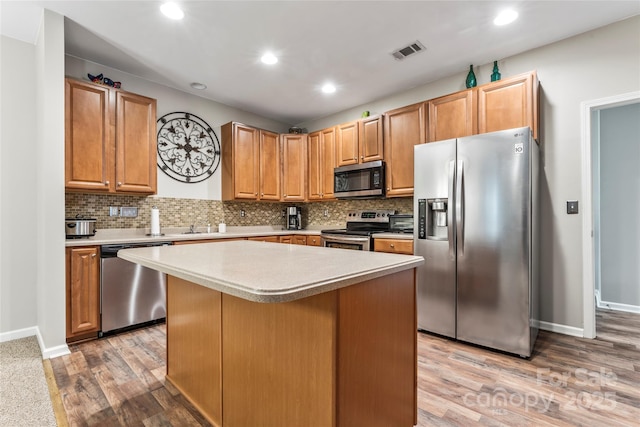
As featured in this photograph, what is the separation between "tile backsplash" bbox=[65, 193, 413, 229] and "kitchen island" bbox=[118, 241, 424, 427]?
1937mm

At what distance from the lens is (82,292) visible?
8.56ft

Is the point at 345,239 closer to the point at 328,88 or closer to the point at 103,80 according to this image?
the point at 328,88

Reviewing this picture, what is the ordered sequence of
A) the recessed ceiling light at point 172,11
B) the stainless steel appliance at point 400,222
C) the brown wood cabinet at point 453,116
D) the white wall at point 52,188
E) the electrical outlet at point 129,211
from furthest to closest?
the stainless steel appliance at point 400,222 < the electrical outlet at point 129,211 < the brown wood cabinet at point 453,116 < the white wall at point 52,188 < the recessed ceiling light at point 172,11

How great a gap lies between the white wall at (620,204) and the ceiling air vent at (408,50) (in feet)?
8.29

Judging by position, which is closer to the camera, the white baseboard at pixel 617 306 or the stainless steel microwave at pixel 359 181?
the white baseboard at pixel 617 306

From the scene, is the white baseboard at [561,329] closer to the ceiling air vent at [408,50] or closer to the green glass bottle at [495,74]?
the green glass bottle at [495,74]

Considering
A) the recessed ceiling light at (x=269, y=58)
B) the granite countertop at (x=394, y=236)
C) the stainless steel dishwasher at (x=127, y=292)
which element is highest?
the recessed ceiling light at (x=269, y=58)

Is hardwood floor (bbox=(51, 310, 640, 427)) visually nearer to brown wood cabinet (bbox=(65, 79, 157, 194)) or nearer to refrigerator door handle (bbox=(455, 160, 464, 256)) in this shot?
refrigerator door handle (bbox=(455, 160, 464, 256))

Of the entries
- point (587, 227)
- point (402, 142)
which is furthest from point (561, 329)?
point (402, 142)

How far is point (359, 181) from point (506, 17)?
211 centimetres

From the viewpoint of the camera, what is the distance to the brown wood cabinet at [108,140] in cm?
274

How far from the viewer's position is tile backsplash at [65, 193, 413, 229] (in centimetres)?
316

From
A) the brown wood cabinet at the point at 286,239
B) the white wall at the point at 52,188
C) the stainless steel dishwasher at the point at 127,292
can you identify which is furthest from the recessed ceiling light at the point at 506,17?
Result: the stainless steel dishwasher at the point at 127,292

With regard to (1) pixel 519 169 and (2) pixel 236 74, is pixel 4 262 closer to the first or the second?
(2) pixel 236 74
